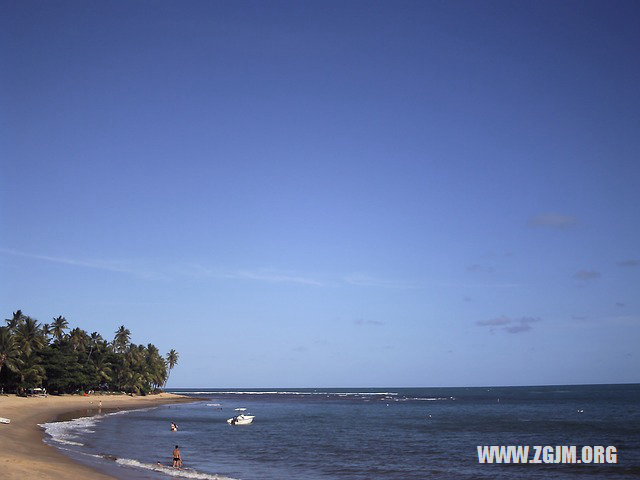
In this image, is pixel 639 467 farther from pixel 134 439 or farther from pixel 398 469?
pixel 134 439

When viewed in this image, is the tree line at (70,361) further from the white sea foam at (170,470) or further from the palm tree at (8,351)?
the white sea foam at (170,470)

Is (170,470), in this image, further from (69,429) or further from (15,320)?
(15,320)

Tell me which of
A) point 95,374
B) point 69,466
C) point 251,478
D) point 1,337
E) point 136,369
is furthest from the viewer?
point 136,369

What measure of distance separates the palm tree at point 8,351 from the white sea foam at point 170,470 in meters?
52.1

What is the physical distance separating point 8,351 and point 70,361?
21.5m

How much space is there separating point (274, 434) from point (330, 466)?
23.5m

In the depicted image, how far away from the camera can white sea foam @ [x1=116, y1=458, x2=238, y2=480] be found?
3062cm

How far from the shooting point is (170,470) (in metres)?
32.3

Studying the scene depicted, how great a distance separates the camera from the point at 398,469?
115ft

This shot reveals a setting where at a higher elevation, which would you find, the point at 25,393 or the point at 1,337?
the point at 1,337

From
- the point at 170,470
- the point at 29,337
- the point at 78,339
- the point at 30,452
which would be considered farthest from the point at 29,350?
the point at 170,470

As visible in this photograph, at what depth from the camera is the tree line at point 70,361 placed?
83.8 metres

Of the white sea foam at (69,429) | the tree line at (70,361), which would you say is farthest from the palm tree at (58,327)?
the white sea foam at (69,429)

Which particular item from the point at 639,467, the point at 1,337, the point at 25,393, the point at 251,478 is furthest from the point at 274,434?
the point at 25,393
